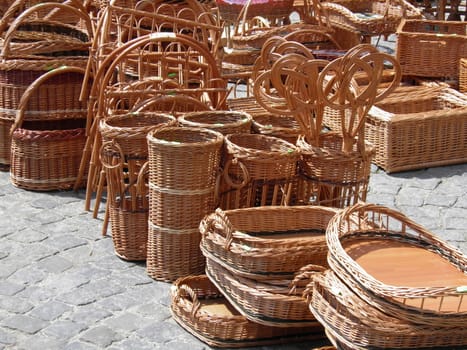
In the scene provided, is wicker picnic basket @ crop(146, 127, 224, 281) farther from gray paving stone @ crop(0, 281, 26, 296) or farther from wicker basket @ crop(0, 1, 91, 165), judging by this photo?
wicker basket @ crop(0, 1, 91, 165)

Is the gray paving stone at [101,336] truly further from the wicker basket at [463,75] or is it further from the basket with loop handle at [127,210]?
the wicker basket at [463,75]

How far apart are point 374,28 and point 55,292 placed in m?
4.95

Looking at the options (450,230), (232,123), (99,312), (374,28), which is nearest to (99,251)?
(99,312)

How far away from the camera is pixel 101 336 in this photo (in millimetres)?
3922

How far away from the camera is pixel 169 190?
4273mm

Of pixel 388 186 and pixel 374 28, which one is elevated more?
pixel 374 28

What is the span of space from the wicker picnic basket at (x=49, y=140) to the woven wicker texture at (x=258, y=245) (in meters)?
2.02

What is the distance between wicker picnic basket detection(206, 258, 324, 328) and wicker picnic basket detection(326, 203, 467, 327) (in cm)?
23

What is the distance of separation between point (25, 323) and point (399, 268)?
1864 mm

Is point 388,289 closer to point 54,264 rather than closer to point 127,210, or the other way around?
point 127,210

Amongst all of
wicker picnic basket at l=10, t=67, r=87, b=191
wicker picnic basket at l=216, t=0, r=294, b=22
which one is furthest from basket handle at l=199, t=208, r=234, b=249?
wicker picnic basket at l=216, t=0, r=294, b=22

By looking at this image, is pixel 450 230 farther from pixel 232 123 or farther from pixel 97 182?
pixel 97 182

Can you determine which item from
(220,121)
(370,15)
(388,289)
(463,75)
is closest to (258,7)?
(370,15)

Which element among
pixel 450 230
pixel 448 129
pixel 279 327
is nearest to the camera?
pixel 279 327
